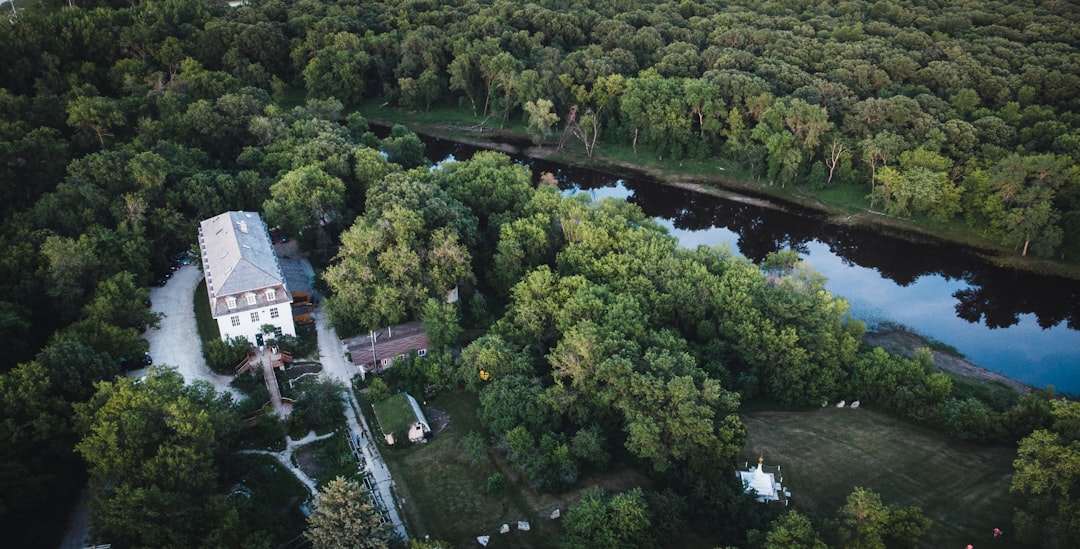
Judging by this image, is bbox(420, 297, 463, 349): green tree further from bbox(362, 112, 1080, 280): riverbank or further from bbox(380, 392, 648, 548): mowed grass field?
bbox(362, 112, 1080, 280): riverbank

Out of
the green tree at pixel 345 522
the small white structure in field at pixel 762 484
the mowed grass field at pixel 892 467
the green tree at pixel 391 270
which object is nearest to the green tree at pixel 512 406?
the green tree at pixel 391 270

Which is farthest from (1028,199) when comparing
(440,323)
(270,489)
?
(270,489)

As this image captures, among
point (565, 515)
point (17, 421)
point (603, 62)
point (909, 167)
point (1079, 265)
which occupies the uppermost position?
point (603, 62)

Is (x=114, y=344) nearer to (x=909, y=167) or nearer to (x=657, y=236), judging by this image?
(x=657, y=236)

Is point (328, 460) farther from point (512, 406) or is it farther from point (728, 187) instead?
point (728, 187)

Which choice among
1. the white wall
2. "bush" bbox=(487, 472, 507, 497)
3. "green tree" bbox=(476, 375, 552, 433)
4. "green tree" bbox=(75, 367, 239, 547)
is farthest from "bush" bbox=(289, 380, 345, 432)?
"bush" bbox=(487, 472, 507, 497)

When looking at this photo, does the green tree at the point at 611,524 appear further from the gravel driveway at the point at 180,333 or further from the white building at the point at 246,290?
the white building at the point at 246,290

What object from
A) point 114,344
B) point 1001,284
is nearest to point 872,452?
point 1001,284
